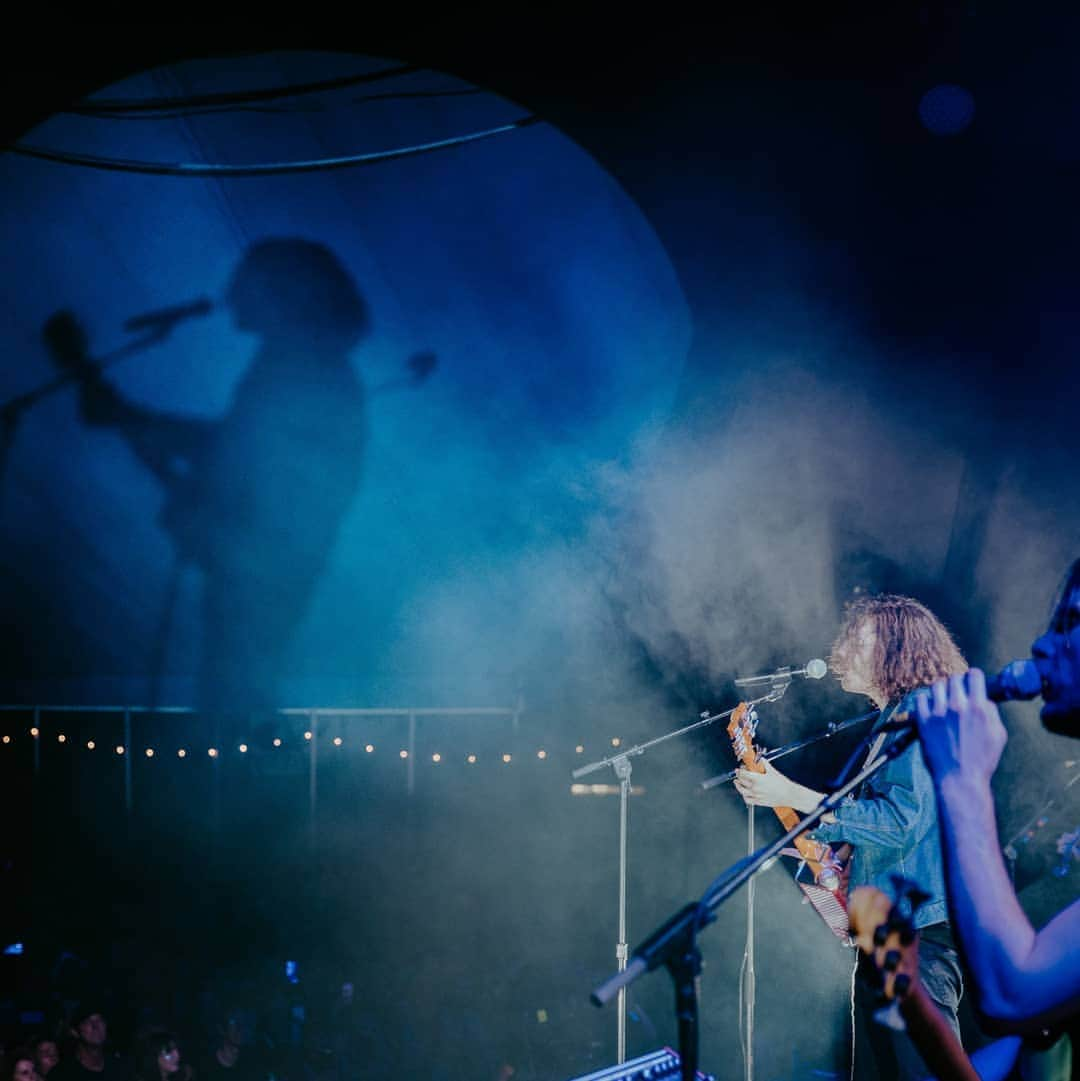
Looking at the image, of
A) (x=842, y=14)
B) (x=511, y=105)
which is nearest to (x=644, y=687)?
(x=511, y=105)

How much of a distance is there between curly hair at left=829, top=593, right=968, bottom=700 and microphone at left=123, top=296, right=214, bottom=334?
342 cm

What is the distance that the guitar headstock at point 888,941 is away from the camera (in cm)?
105

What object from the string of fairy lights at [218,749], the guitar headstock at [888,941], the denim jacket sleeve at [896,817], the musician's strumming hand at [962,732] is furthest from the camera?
the string of fairy lights at [218,749]

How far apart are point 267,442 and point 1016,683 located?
14.5ft

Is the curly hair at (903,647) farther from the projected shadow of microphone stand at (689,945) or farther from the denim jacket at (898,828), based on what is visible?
the projected shadow of microphone stand at (689,945)

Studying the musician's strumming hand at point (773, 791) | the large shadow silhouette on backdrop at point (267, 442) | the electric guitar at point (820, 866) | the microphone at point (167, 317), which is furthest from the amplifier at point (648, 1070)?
the microphone at point (167, 317)

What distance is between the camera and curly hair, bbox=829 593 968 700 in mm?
2865

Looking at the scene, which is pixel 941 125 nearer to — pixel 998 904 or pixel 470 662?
pixel 998 904

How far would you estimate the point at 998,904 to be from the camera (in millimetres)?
1133

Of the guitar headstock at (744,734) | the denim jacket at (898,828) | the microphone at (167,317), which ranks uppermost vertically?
the microphone at (167,317)

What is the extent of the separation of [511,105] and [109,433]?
2937 millimetres

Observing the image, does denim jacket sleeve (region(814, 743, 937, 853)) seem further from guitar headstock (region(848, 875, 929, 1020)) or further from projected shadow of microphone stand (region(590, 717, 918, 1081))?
guitar headstock (region(848, 875, 929, 1020))

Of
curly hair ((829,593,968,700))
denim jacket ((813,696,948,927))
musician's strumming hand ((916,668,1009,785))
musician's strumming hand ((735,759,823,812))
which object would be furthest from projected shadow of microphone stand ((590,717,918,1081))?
curly hair ((829,593,968,700))

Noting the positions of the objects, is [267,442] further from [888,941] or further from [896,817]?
[888,941]
